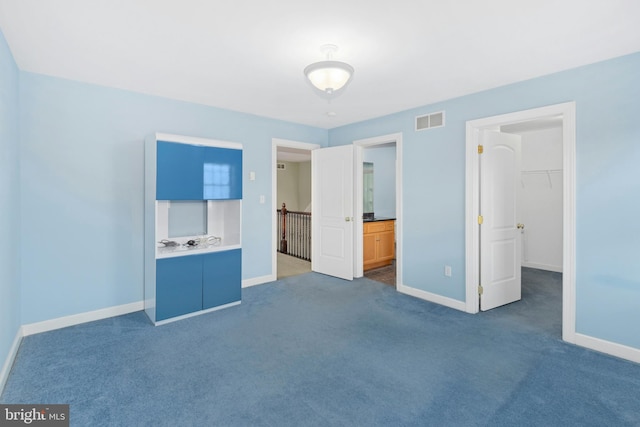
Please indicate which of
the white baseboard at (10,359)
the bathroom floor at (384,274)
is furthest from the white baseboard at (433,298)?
the white baseboard at (10,359)

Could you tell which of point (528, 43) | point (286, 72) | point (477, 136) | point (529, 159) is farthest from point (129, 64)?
point (529, 159)

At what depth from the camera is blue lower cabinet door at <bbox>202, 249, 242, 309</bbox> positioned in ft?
11.8

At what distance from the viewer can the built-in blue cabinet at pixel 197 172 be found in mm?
3291

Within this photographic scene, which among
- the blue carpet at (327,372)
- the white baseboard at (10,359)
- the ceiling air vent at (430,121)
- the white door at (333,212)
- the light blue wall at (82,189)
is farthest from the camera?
the white door at (333,212)

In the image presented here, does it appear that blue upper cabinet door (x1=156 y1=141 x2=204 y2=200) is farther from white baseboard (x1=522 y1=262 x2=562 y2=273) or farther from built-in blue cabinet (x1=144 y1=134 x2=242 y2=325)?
white baseboard (x1=522 y1=262 x2=562 y2=273)

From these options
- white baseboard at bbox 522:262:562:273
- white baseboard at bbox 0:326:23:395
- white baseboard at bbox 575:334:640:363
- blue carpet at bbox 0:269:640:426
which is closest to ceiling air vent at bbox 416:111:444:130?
blue carpet at bbox 0:269:640:426

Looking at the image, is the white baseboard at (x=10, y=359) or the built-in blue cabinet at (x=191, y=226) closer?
the white baseboard at (x=10, y=359)

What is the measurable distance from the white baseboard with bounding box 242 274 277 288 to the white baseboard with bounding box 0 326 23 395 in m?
2.36

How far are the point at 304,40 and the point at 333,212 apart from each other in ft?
10.00

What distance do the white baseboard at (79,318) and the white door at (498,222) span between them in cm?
403

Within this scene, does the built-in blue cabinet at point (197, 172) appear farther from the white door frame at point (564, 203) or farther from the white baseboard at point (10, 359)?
the white door frame at point (564, 203)

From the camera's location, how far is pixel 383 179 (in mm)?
7109

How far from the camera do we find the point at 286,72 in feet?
9.94

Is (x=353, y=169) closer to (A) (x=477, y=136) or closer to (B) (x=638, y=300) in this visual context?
(A) (x=477, y=136)
